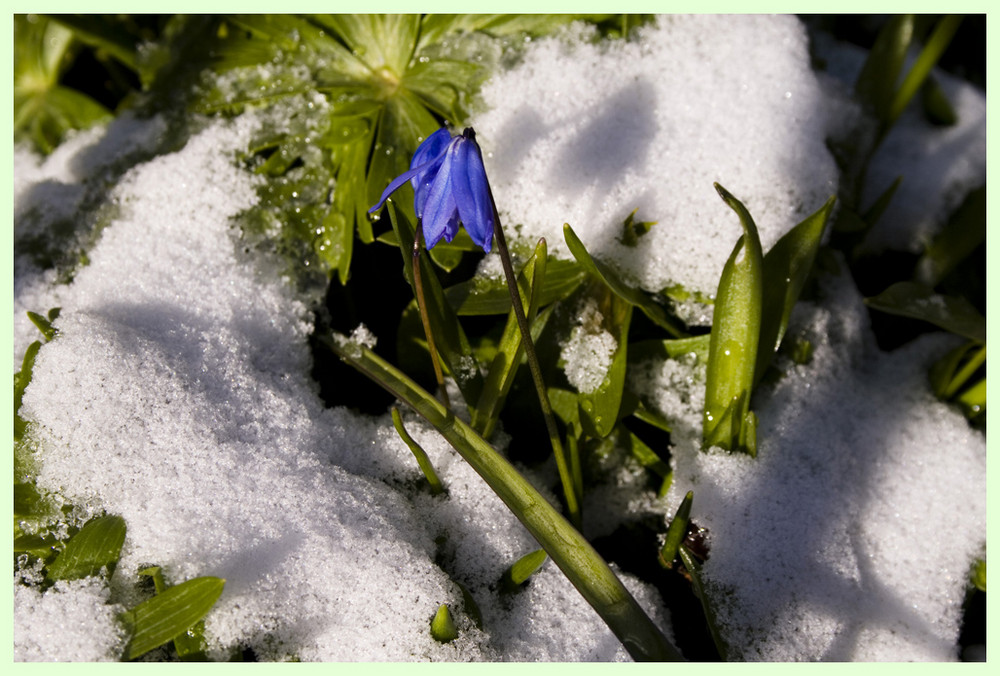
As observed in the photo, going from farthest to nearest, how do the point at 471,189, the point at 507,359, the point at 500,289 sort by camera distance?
1. the point at 500,289
2. the point at 507,359
3. the point at 471,189

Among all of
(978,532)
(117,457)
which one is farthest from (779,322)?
(117,457)

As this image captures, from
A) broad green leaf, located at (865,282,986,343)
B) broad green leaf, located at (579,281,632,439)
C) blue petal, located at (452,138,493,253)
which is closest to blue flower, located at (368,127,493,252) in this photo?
blue petal, located at (452,138,493,253)

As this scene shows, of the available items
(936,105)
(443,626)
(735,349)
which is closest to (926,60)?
(936,105)

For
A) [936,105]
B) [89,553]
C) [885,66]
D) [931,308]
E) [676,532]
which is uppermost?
[885,66]

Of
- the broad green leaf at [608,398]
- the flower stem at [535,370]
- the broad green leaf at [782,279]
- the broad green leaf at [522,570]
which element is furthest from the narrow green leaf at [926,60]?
the broad green leaf at [522,570]

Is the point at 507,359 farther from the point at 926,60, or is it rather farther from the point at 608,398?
the point at 926,60

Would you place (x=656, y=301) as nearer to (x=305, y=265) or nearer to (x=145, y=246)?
(x=305, y=265)

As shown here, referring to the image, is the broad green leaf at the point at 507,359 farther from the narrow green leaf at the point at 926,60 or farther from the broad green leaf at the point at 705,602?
the narrow green leaf at the point at 926,60
